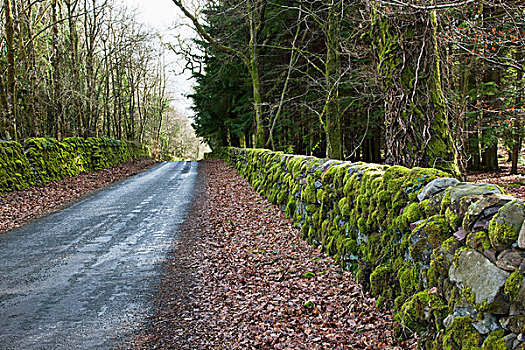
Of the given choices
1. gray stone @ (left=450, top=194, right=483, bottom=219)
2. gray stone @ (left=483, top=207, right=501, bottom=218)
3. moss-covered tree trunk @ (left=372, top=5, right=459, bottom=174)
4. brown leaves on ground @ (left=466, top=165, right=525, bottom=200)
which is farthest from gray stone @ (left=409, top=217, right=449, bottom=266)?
brown leaves on ground @ (left=466, top=165, right=525, bottom=200)

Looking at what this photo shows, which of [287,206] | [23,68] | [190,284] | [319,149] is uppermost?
[23,68]

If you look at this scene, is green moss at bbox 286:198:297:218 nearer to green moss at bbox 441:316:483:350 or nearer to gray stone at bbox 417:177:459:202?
gray stone at bbox 417:177:459:202

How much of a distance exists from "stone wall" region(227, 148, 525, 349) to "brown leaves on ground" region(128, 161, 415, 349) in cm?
32

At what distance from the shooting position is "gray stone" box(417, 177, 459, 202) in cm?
341

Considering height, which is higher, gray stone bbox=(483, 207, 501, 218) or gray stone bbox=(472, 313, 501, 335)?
gray stone bbox=(483, 207, 501, 218)

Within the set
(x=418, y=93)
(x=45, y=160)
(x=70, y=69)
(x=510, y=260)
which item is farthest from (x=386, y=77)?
(x=70, y=69)

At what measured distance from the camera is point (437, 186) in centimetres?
343

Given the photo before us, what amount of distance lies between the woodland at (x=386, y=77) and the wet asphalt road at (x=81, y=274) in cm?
433

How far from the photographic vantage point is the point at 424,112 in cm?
548

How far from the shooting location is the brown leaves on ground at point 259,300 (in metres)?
3.88

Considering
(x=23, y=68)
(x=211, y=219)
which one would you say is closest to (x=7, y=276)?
(x=211, y=219)

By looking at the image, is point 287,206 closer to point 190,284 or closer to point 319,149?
point 190,284

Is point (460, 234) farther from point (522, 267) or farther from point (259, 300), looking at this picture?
point (259, 300)

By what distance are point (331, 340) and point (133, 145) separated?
111 feet
